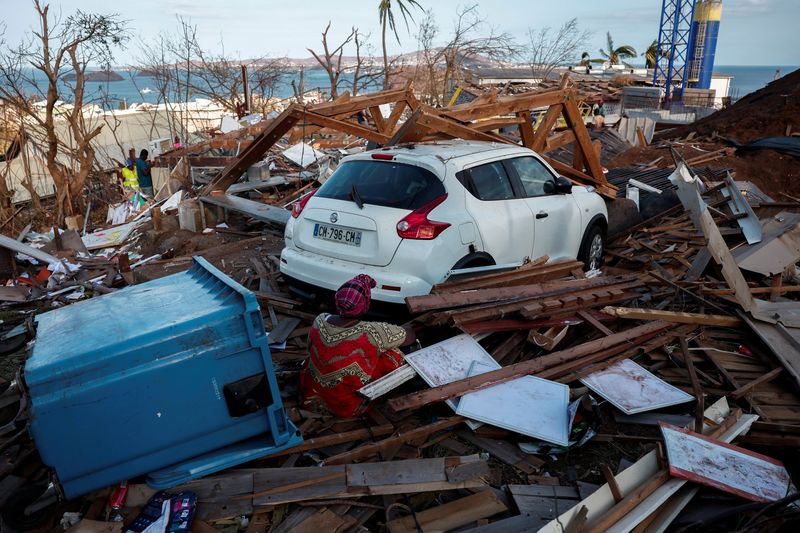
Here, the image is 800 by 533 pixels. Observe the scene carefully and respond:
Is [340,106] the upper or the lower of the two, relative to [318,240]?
upper

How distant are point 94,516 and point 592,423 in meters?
3.36

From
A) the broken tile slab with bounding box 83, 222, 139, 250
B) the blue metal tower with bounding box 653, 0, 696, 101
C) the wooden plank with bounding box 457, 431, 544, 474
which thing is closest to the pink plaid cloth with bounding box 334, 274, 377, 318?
the wooden plank with bounding box 457, 431, 544, 474

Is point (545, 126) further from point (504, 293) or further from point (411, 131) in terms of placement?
point (504, 293)

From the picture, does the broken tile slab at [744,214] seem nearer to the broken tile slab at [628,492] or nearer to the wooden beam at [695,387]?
the wooden beam at [695,387]

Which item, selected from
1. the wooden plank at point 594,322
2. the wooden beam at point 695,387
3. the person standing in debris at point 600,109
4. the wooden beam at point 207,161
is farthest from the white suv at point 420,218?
the person standing in debris at point 600,109

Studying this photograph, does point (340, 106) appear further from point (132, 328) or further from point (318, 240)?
point (132, 328)

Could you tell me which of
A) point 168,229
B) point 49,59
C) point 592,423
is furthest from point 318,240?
point 49,59

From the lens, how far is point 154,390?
3088mm

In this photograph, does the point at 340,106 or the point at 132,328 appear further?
the point at 340,106

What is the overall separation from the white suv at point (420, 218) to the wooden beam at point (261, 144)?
7.16 ft

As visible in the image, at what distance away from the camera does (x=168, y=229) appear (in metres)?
10.2

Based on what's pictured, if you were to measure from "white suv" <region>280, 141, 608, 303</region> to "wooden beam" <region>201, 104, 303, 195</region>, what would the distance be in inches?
86.0

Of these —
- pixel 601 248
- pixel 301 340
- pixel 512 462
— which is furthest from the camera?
pixel 601 248

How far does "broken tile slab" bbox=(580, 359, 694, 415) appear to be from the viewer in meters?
4.40
